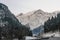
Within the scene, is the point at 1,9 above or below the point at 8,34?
above

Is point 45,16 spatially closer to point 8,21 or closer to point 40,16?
point 40,16

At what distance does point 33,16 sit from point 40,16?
1090 millimetres

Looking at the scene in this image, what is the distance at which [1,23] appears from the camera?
18.8 meters

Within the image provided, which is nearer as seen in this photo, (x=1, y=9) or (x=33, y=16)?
(x=33, y=16)

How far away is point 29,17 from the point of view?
21625mm

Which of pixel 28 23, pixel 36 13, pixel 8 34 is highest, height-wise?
pixel 36 13

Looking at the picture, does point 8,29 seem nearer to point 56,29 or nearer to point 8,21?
point 8,21

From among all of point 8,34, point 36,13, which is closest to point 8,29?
point 8,34

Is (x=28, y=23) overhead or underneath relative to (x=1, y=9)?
underneath

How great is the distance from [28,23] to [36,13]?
1.90 m

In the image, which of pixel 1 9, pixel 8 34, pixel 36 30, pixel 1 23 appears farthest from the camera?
pixel 1 9

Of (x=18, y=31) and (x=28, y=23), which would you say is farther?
(x=28, y=23)

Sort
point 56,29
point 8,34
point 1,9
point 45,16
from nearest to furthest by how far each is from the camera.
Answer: point 56,29, point 8,34, point 45,16, point 1,9

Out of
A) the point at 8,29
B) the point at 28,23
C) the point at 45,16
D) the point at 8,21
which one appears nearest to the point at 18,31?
the point at 8,29
